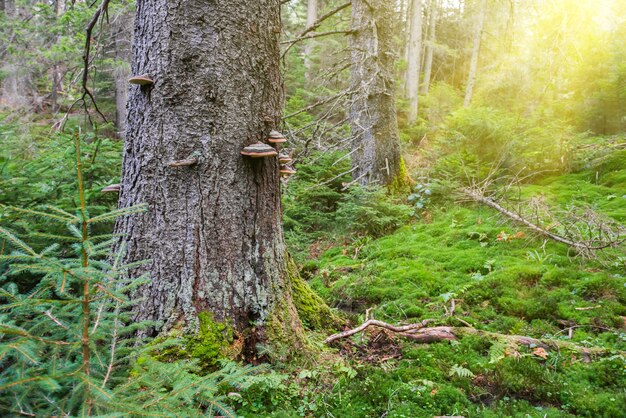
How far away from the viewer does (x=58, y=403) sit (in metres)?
1.35

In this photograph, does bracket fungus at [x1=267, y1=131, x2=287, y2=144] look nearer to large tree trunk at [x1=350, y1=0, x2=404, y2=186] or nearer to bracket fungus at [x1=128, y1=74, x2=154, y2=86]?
bracket fungus at [x1=128, y1=74, x2=154, y2=86]

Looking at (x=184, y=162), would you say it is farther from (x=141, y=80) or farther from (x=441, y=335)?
(x=441, y=335)

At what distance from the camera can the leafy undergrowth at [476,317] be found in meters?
2.47

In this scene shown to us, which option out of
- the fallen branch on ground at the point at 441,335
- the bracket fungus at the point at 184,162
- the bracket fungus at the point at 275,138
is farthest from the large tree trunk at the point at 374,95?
the bracket fungus at the point at 184,162

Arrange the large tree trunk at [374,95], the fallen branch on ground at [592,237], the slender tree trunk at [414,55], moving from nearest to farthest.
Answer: the fallen branch on ground at [592,237] → the large tree trunk at [374,95] → the slender tree trunk at [414,55]

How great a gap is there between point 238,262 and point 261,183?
626 mm

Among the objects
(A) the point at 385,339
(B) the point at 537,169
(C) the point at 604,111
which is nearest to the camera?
(A) the point at 385,339

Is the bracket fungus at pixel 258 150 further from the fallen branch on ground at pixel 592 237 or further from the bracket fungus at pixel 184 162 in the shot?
the fallen branch on ground at pixel 592 237

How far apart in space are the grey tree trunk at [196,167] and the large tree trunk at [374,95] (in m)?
4.63

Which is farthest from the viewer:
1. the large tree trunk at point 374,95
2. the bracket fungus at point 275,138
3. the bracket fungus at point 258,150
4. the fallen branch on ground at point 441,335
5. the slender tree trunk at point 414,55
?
the slender tree trunk at point 414,55

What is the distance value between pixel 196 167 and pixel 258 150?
46 cm

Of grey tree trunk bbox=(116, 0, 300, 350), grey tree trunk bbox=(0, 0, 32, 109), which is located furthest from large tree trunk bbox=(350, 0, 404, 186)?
grey tree trunk bbox=(0, 0, 32, 109)

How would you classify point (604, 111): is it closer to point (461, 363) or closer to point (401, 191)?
point (401, 191)

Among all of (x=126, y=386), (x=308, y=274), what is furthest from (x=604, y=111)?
(x=126, y=386)
